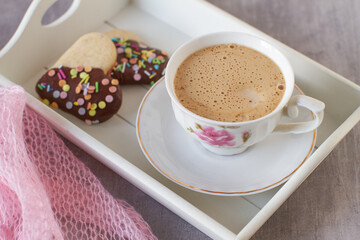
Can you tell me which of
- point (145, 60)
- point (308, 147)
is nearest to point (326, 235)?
point (308, 147)

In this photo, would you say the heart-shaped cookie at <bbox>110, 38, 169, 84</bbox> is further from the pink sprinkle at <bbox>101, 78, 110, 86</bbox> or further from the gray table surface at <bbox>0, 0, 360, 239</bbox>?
the gray table surface at <bbox>0, 0, 360, 239</bbox>

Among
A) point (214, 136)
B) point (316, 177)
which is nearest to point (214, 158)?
point (214, 136)

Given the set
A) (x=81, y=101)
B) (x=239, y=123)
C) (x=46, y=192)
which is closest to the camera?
(x=239, y=123)

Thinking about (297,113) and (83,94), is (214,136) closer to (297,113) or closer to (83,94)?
(297,113)

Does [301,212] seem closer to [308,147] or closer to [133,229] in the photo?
[308,147]

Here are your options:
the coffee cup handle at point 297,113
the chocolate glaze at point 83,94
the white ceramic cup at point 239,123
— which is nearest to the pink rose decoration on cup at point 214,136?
the white ceramic cup at point 239,123

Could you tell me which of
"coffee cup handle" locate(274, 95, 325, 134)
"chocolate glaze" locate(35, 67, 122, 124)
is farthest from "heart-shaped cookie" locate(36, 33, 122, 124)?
"coffee cup handle" locate(274, 95, 325, 134)
